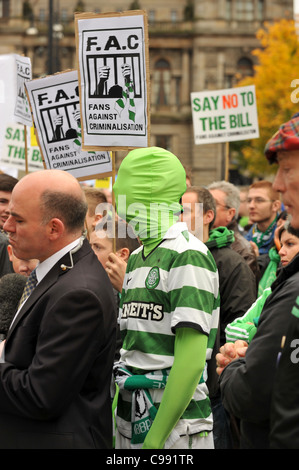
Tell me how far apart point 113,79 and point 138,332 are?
224 cm

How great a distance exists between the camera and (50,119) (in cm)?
595

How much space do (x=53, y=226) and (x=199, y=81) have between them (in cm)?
5541

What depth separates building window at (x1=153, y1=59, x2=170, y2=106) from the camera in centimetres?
5897

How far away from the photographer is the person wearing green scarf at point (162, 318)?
3.10 meters

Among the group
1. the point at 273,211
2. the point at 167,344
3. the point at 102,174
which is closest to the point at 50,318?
the point at 167,344

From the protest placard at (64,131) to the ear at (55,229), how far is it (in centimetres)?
Answer: 288

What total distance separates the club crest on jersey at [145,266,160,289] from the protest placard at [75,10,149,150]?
169 cm

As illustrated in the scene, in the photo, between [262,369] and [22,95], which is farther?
[22,95]

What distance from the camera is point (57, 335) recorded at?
271 centimetres

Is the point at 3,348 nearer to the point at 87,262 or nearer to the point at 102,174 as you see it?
the point at 87,262

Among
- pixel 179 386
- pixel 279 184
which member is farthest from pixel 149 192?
pixel 279 184

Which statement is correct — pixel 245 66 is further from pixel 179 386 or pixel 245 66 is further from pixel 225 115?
pixel 179 386

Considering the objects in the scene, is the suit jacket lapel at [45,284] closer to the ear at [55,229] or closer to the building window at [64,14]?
the ear at [55,229]

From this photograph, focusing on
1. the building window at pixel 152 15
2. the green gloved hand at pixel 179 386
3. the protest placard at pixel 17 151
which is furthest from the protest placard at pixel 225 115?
the building window at pixel 152 15
